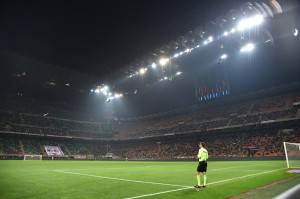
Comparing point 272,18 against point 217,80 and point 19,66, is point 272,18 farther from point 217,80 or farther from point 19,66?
point 19,66

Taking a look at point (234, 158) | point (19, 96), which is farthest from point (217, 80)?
point (19, 96)

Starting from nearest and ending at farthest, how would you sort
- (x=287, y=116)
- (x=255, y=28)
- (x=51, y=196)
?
(x=51, y=196), (x=255, y=28), (x=287, y=116)

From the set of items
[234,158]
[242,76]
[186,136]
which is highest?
[242,76]

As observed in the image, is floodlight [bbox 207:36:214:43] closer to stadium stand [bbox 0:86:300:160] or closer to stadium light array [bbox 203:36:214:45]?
stadium light array [bbox 203:36:214:45]

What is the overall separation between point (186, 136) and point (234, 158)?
1738 centimetres

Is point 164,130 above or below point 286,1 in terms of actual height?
below

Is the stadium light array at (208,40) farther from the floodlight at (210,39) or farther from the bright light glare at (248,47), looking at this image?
the bright light glare at (248,47)

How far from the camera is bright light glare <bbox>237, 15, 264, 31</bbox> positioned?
1317 inches

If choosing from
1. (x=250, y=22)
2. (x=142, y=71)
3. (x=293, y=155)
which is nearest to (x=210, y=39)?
(x=250, y=22)

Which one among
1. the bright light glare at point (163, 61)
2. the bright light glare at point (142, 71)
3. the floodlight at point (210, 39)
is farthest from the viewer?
A: the bright light glare at point (142, 71)

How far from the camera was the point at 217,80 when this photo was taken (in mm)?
57031

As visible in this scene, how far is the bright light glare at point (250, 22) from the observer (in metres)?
33.5

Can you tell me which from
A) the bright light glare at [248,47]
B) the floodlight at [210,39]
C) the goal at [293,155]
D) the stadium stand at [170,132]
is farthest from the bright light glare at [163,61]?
the goal at [293,155]

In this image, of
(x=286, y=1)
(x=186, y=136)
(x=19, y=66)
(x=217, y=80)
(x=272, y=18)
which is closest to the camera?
(x=286, y=1)
